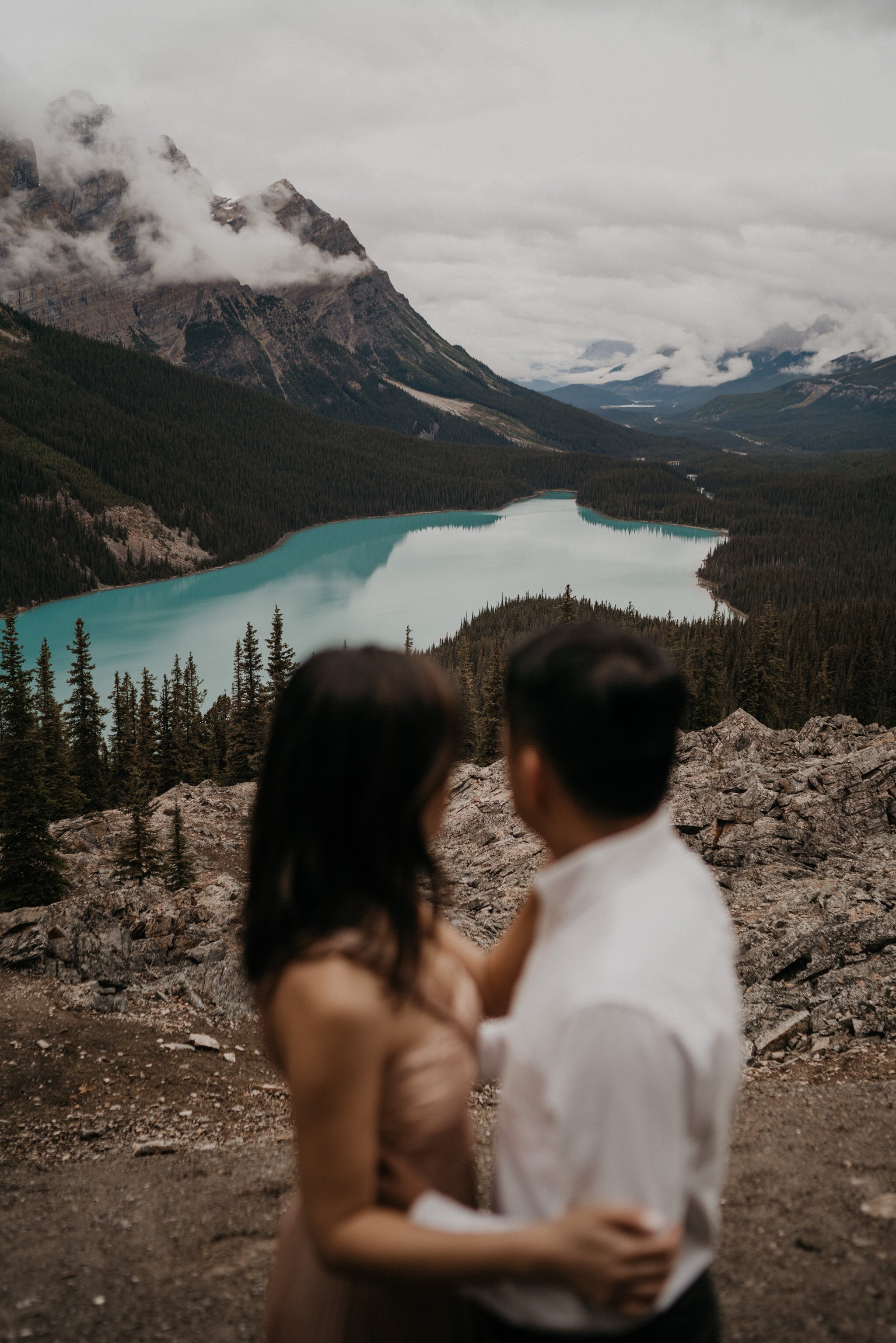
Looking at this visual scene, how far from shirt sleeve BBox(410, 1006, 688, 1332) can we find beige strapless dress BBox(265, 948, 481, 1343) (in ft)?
0.97

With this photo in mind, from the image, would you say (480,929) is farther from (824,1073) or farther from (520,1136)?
(520,1136)

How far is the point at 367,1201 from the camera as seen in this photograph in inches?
74.8

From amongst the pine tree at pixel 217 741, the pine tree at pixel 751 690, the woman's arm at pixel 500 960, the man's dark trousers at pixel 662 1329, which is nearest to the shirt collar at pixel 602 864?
the woman's arm at pixel 500 960

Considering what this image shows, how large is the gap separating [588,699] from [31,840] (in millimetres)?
22564

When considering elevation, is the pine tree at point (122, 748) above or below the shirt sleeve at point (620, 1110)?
below

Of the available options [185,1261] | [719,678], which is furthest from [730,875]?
[719,678]

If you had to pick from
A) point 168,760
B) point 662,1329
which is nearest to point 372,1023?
point 662,1329

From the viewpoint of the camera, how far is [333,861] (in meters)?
2.07

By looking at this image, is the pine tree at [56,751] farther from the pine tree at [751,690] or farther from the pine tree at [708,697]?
the pine tree at [751,690]

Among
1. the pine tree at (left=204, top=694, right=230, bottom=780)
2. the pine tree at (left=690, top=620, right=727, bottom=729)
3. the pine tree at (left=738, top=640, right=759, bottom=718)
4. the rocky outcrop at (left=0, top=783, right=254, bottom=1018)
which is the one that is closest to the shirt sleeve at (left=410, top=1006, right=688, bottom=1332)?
the rocky outcrop at (left=0, top=783, right=254, bottom=1018)

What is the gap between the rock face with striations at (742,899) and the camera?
12.2 meters

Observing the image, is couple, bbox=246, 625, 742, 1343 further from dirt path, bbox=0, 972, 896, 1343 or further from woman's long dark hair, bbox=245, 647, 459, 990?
dirt path, bbox=0, 972, 896, 1343

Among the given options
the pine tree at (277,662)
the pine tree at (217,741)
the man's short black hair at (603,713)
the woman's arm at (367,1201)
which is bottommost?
the pine tree at (217,741)

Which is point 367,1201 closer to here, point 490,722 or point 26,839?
point 26,839
